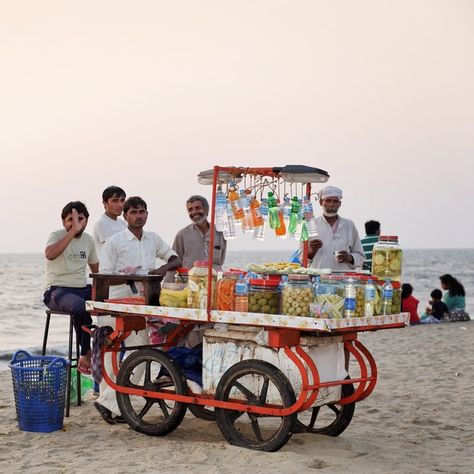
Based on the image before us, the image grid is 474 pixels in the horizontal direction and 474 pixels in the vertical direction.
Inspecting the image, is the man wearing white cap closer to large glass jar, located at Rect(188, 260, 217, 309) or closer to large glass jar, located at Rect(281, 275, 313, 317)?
large glass jar, located at Rect(188, 260, 217, 309)

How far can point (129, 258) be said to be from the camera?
19.2ft

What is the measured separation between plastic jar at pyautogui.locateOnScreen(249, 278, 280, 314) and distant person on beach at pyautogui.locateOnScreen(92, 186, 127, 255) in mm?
2009

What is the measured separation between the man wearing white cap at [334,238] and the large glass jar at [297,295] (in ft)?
6.63

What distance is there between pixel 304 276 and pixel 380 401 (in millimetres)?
2672

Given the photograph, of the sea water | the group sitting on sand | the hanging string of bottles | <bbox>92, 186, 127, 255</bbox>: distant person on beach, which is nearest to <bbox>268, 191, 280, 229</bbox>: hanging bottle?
the hanging string of bottles

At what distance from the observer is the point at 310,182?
5.24 m

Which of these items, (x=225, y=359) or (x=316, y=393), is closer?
(x=316, y=393)

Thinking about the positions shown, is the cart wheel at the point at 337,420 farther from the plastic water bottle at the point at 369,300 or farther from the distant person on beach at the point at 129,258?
the distant person on beach at the point at 129,258

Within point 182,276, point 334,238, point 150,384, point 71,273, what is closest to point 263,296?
point 182,276

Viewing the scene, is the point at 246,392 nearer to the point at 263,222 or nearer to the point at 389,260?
the point at 263,222

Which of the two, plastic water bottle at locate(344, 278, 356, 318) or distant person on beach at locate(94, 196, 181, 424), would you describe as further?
distant person on beach at locate(94, 196, 181, 424)

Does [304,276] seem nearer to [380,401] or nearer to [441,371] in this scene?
[380,401]

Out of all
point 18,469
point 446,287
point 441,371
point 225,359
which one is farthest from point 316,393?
point 446,287

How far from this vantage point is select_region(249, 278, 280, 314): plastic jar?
470cm
